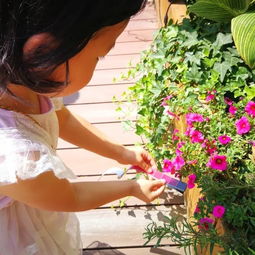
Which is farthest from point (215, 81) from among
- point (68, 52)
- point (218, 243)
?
point (68, 52)

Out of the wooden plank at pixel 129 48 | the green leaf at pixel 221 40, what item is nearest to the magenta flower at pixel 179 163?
the green leaf at pixel 221 40

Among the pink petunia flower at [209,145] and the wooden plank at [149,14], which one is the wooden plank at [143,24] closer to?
the wooden plank at [149,14]

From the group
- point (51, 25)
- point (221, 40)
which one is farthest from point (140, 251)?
point (51, 25)

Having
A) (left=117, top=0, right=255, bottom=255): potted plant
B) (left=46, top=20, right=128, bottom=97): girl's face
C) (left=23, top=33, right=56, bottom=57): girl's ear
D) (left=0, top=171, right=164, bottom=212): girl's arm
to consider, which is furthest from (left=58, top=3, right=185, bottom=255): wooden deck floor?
(left=23, top=33, right=56, bottom=57): girl's ear

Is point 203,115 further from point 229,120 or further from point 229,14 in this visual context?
point 229,14

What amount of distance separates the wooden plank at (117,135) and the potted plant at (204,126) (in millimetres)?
246

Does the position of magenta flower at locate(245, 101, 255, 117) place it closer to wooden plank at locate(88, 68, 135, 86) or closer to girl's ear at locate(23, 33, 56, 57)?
girl's ear at locate(23, 33, 56, 57)

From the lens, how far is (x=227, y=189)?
123cm

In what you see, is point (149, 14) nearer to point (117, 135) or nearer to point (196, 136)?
point (117, 135)

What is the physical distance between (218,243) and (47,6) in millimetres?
710

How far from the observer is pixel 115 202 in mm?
1783

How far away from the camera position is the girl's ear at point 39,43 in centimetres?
82

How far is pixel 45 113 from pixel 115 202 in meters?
0.75

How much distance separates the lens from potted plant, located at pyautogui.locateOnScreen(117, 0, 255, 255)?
3.88 feet
